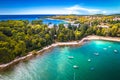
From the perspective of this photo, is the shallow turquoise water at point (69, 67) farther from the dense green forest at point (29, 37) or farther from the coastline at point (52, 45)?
the dense green forest at point (29, 37)

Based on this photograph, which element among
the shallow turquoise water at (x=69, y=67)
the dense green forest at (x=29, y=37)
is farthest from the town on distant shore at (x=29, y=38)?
the shallow turquoise water at (x=69, y=67)

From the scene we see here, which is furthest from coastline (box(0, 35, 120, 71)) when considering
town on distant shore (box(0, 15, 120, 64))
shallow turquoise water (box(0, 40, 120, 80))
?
shallow turquoise water (box(0, 40, 120, 80))

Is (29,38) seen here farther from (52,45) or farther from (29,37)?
(52,45)

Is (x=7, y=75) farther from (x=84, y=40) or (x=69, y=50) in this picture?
(x=84, y=40)

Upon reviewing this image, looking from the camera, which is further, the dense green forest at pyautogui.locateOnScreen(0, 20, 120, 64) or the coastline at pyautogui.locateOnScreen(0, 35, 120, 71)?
the dense green forest at pyautogui.locateOnScreen(0, 20, 120, 64)

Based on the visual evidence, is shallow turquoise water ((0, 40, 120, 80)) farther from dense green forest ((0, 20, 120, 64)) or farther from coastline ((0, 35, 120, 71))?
dense green forest ((0, 20, 120, 64))

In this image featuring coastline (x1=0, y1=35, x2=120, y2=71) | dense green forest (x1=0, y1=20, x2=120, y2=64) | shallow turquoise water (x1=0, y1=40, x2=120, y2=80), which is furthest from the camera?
dense green forest (x1=0, y1=20, x2=120, y2=64)

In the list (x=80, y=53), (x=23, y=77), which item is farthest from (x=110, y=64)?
(x=23, y=77)

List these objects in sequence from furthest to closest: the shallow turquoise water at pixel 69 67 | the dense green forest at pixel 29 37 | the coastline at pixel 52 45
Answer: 1. the dense green forest at pixel 29 37
2. the coastline at pixel 52 45
3. the shallow turquoise water at pixel 69 67

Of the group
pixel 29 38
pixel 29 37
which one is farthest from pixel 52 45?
pixel 29 38

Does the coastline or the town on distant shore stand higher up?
the town on distant shore
